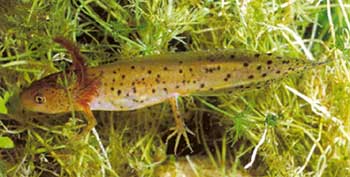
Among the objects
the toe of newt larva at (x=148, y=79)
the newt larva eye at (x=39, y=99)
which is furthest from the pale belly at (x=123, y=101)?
the newt larva eye at (x=39, y=99)

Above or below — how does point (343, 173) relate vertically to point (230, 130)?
below

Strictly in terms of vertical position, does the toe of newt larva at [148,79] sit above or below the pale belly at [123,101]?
above

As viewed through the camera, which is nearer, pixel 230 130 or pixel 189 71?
pixel 189 71

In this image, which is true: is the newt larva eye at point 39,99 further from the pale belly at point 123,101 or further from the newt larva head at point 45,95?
the pale belly at point 123,101

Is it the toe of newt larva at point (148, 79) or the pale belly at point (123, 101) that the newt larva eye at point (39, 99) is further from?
the pale belly at point (123, 101)

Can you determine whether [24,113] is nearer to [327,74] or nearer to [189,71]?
[189,71]

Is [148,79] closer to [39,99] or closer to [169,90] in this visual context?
[169,90]

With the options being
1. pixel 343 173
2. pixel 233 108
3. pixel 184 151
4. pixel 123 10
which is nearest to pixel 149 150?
pixel 184 151
